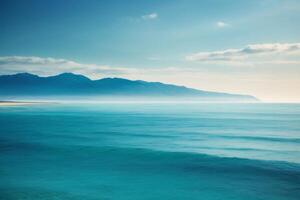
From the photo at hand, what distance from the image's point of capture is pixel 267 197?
15.8 meters

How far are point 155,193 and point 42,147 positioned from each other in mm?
18241

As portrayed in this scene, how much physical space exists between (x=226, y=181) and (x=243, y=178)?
57.4 inches

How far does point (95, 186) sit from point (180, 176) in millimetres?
5927

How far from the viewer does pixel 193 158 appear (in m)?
25.8

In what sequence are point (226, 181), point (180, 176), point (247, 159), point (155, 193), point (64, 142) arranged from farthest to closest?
point (64, 142) → point (247, 159) → point (180, 176) → point (226, 181) → point (155, 193)

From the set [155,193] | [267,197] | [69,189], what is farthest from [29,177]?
[267,197]

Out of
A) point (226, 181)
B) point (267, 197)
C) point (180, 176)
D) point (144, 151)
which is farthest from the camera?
point (144, 151)

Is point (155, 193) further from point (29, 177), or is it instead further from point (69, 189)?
point (29, 177)

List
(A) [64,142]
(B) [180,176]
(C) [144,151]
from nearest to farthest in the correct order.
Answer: (B) [180,176] < (C) [144,151] < (A) [64,142]

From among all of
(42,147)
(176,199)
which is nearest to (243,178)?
(176,199)

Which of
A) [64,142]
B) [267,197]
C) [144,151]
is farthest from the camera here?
[64,142]

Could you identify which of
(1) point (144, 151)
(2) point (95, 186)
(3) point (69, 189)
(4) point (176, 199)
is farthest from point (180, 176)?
(1) point (144, 151)

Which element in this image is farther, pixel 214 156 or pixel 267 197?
pixel 214 156

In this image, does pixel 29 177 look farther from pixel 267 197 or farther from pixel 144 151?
pixel 267 197
